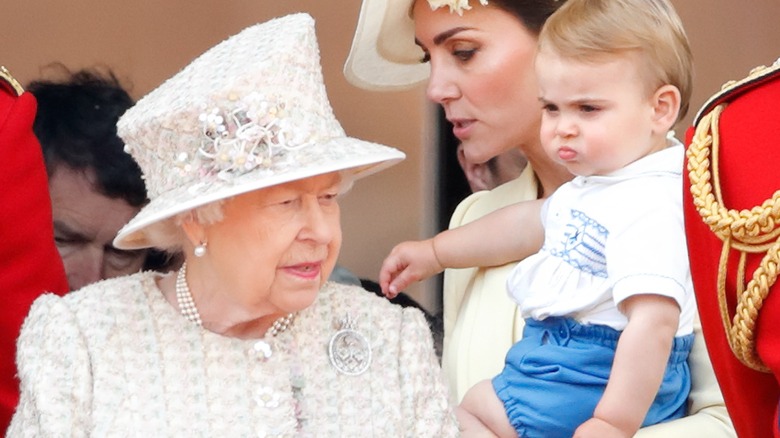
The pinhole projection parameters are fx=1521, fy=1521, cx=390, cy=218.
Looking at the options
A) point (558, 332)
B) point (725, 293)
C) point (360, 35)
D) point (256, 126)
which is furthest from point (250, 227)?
point (360, 35)

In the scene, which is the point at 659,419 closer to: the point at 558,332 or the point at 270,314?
the point at 558,332

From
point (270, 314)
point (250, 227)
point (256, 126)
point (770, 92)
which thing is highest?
point (770, 92)

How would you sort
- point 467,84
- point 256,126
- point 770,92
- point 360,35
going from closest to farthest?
point 770,92 → point 256,126 → point 467,84 → point 360,35

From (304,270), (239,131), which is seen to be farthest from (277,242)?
(239,131)

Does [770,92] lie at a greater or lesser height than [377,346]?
greater

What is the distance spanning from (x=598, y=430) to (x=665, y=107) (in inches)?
22.1

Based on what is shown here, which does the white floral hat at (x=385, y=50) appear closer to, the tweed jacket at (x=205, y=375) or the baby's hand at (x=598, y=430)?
the tweed jacket at (x=205, y=375)

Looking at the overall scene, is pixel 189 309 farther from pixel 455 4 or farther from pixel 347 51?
pixel 347 51

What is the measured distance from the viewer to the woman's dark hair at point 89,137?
3146mm

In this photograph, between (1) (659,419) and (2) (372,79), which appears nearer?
(1) (659,419)

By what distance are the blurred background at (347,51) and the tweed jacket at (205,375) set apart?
1790mm

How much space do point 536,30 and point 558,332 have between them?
660 millimetres

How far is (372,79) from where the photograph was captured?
326cm

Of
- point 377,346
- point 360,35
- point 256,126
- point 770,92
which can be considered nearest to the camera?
point 770,92
